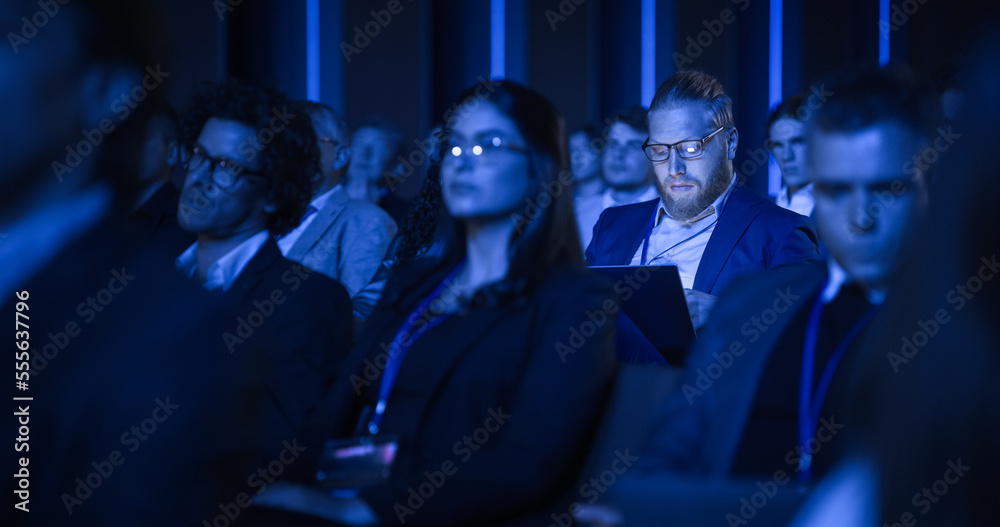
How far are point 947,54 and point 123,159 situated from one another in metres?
1.05

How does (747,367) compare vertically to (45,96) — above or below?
below

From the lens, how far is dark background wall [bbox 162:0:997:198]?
17.9 ft

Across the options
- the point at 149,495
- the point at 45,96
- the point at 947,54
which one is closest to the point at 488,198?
the point at 947,54

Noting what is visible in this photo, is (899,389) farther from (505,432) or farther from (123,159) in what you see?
(123,159)

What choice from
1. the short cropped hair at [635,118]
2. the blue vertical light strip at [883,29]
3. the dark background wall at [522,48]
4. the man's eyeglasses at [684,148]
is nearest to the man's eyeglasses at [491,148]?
the man's eyeglasses at [684,148]

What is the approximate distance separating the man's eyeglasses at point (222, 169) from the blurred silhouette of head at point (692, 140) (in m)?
1.41

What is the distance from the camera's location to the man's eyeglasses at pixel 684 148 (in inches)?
126

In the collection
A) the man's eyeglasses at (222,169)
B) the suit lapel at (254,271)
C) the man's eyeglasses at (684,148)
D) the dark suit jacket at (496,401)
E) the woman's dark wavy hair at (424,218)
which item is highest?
the man's eyeglasses at (684,148)

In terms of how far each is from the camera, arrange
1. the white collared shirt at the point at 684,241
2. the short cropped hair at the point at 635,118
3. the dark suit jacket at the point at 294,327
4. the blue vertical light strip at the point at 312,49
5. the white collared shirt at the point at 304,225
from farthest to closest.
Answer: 1. the blue vertical light strip at the point at 312,49
2. the short cropped hair at the point at 635,118
3. the white collared shirt at the point at 304,225
4. the white collared shirt at the point at 684,241
5. the dark suit jacket at the point at 294,327

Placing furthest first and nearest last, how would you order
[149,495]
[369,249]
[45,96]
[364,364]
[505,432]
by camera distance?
[369,249]
[364,364]
[505,432]
[149,495]
[45,96]

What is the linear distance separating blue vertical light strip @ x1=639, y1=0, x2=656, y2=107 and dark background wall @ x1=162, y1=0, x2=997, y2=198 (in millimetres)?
31

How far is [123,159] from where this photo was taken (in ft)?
2.74

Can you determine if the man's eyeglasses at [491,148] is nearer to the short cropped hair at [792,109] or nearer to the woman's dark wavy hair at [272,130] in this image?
the woman's dark wavy hair at [272,130]

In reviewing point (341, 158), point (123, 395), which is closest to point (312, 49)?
point (341, 158)
